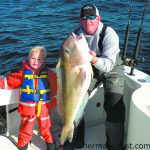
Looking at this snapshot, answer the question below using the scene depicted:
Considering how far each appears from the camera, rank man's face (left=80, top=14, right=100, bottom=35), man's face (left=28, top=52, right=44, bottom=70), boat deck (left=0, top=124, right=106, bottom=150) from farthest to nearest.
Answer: boat deck (left=0, top=124, right=106, bottom=150) < man's face (left=28, top=52, right=44, bottom=70) < man's face (left=80, top=14, right=100, bottom=35)

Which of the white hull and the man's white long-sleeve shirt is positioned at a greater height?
the man's white long-sleeve shirt

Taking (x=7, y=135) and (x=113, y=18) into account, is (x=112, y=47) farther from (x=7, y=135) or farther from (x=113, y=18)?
(x=113, y=18)

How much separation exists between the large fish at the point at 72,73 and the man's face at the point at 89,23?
80 cm

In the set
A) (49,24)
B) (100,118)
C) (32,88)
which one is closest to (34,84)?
A: (32,88)

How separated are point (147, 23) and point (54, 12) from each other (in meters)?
3.85

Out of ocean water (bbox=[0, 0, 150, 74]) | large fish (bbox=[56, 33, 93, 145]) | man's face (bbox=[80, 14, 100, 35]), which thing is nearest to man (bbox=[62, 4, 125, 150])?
man's face (bbox=[80, 14, 100, 35])

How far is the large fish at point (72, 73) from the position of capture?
313 cm

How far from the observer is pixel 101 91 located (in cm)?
479

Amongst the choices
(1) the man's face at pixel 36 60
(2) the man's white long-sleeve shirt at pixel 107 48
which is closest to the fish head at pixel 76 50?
(2) the man's white long-sleeve shirt at pixel 107 48

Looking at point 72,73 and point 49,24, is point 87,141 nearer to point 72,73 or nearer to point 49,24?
point 72,73

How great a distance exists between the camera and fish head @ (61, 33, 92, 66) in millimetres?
3105

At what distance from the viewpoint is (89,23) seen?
13.2 feet

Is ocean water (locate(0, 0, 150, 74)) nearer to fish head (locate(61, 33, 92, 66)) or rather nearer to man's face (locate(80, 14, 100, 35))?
man's face (locate(80, 14, 100, 35))

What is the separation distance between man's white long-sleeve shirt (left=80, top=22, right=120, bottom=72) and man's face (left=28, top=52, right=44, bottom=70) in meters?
0.61
